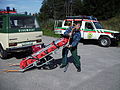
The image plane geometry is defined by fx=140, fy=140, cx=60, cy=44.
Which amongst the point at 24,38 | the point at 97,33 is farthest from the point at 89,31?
the point at 24,38

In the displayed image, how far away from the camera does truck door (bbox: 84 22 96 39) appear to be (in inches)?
420

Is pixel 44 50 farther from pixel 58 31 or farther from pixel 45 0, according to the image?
pixel 45 0

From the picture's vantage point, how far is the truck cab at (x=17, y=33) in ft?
19.3

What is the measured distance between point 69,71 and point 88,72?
0.72 m

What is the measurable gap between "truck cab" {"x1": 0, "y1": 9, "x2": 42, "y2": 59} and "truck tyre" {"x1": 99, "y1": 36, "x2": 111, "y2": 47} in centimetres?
545

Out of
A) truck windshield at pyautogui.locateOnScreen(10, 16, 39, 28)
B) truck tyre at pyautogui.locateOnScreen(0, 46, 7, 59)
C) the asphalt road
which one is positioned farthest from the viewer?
truck windshield at pyautogui.locateOnScreen(10, 16, 39, 28)

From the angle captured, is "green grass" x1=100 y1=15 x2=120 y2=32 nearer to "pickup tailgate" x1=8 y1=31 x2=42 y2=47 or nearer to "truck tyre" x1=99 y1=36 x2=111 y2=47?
"truck tyre" x1=99 y1=36 x2=111 y2=47

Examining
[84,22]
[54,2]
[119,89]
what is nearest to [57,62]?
[119,89]

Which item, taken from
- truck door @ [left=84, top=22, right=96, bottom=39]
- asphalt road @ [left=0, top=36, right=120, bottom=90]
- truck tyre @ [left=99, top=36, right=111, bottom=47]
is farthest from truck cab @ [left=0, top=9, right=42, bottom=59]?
truck tyre @ [left=99, top=36, right=111, bottom=47]

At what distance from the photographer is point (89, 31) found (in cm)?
1080

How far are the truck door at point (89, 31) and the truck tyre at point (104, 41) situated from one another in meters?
0.64

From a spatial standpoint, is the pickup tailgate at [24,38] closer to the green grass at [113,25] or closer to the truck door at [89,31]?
the truck door at [89,31]

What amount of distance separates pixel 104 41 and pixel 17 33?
6.79 meters

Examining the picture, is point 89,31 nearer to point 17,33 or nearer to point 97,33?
point 97,33
